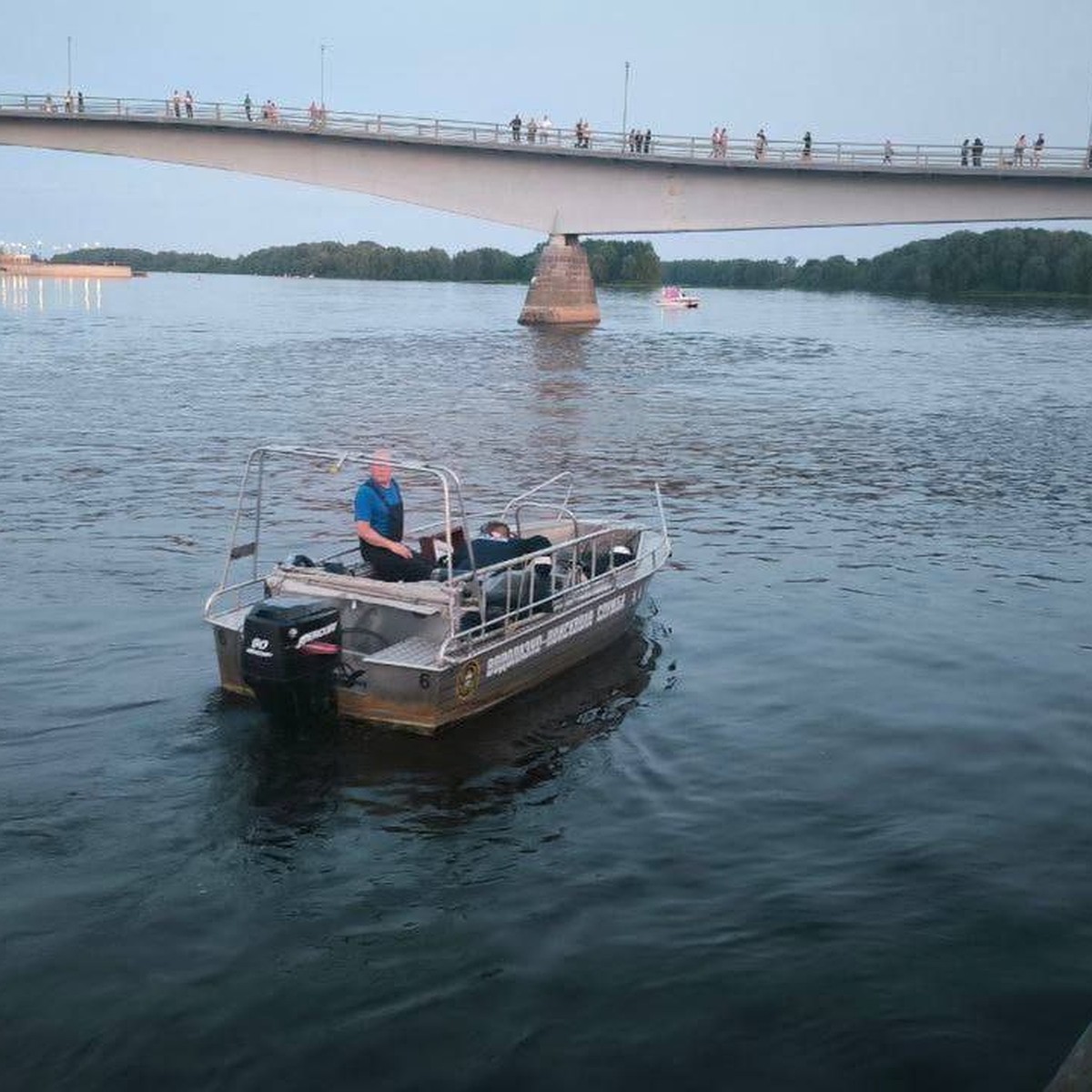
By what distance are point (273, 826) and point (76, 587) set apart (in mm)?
8108

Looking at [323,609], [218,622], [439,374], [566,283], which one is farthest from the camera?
[566,283]

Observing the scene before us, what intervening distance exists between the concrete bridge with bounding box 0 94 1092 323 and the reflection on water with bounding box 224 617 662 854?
5418cm

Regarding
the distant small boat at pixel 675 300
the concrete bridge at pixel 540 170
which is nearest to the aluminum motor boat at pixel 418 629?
the concrete bridge at pixel 540 170

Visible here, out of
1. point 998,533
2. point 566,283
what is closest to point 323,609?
point 998,533

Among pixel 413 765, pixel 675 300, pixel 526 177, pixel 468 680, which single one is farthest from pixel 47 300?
pixel 413 765

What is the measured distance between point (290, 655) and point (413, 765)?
4.47 ft

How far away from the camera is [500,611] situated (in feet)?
41.1

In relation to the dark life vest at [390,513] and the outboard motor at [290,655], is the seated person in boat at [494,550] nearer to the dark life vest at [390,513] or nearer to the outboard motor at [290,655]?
the dark life vest at [390,513]

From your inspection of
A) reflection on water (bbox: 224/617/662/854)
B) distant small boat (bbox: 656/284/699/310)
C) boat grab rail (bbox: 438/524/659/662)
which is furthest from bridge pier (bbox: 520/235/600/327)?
reflection on water (bbox: 224/617/662/854)

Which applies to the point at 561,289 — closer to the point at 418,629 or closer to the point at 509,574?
the point at 509,574

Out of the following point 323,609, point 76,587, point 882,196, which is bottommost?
point 76,587

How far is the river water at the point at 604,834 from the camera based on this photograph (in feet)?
24.1

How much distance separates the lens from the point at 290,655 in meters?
10.8

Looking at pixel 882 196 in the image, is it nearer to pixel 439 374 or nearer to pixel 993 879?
pixel 439 374
